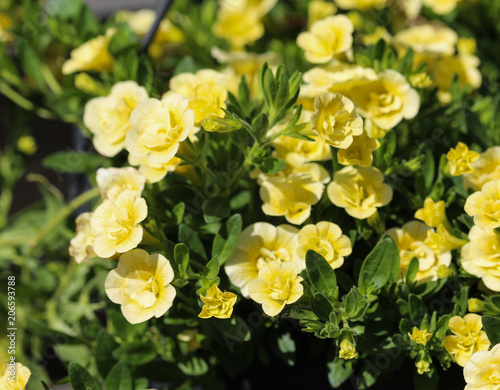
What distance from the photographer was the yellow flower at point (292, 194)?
670mm

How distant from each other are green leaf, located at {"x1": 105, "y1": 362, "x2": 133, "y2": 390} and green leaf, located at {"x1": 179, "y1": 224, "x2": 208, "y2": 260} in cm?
17

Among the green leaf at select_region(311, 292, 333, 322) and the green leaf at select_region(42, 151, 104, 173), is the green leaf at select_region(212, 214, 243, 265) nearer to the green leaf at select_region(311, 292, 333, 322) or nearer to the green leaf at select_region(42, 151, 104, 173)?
the green leaf at select_region(311, 292, 333, 322)

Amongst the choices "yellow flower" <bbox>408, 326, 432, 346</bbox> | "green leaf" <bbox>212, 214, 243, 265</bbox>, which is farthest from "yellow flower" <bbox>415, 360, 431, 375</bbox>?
"green leaf" <bbox>212, 214, 243, 265</bbox>

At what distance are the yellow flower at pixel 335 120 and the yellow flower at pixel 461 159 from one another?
0.45 ft

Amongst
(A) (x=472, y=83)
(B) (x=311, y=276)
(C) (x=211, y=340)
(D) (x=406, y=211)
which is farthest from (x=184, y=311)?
(A) (x=472, y=83)

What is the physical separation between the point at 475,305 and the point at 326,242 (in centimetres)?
18

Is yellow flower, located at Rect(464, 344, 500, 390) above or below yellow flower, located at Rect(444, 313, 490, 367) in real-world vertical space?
above

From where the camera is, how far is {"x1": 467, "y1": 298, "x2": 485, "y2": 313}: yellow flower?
2.06 ft

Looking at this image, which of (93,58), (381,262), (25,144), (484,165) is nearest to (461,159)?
(484,165)

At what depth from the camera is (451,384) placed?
27.1 inches

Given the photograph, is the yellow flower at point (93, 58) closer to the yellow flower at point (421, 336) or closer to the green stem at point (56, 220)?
the green stem at point (56, 220)

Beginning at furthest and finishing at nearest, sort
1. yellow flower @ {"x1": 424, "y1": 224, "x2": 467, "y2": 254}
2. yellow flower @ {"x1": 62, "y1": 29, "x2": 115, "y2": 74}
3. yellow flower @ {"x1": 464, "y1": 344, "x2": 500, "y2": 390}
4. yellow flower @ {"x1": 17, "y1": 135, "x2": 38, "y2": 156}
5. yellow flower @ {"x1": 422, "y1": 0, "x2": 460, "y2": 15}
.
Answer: yellow flower @ {"x1": 17, "y1": 135, "x2": 38, "y2": 156}, yellow flower @ {"x1": 422, "y1": 0, "x2": 460, "y2": 15}, yellow flower @ {"x1": 62, "y1": 29, "x2": 115, "y2": 74}, yellow flower @ {"x1": 424, "y1": 224, "x2": 467, "y2": 254}, yellow flower @ {"x1": 464, "y1": 344, "x2": 500, "y2": 390}

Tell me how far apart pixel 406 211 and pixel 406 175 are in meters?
0.05

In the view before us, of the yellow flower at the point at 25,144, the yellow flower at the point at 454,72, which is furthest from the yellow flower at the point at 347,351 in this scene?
the yellow flower at the point at 25,144
